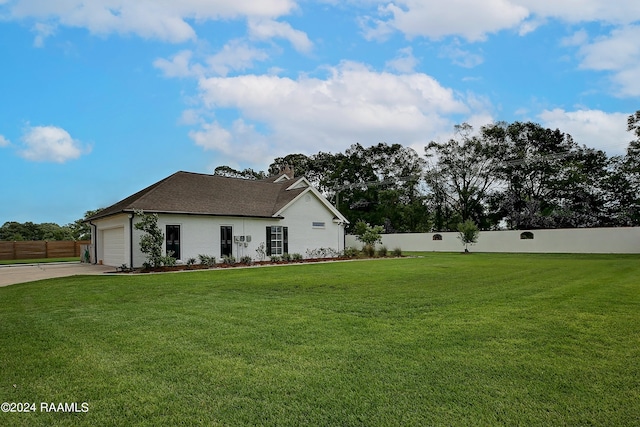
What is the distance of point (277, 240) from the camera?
20.9m

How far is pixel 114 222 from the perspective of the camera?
60.2 feet

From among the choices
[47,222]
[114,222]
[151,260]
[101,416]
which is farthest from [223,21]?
[47,222]

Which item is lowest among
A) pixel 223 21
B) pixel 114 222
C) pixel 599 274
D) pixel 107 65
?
pixel 599 274

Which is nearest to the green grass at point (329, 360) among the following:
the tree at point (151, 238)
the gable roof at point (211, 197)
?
the tree at point (151, 238)

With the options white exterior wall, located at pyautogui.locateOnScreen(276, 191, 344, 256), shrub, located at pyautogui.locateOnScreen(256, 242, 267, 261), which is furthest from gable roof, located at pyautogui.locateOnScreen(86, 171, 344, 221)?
shrub, located at pyautogui.locateOnScreen(256, 242, 267, 261)

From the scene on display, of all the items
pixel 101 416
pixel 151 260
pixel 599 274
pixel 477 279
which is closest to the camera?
pixel 101 416

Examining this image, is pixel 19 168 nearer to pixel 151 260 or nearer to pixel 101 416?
pixel 151 260

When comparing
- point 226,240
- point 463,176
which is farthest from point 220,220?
point 463,176

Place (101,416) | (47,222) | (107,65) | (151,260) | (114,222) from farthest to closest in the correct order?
1. (47,222)
2. (114,222)
3. (151,260)
4. (107,65)
5. (101,416)

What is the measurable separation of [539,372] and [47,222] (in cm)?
5491

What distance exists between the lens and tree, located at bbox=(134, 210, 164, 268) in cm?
1545

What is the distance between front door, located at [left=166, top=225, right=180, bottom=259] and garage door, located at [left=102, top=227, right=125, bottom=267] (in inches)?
94.6

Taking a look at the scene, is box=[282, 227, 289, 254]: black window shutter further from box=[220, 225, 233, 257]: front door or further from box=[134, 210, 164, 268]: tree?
box=[134, 210, 164, 268]: tree

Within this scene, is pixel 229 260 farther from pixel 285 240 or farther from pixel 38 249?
pixel 38 249
